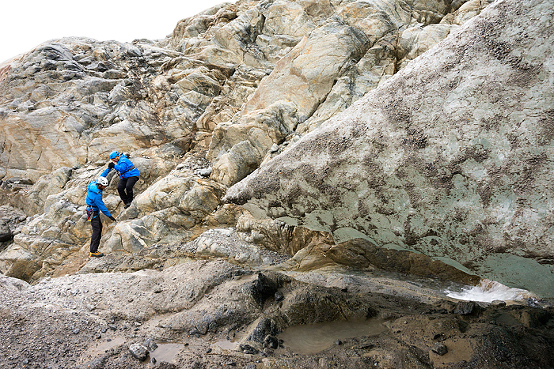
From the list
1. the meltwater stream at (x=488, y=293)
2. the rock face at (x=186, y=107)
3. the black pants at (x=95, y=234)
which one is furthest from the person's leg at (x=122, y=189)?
the meltwater stream at (x=488, y=293)

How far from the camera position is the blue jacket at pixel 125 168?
1025cm

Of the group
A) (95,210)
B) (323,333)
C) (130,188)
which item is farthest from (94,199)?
(323,333)

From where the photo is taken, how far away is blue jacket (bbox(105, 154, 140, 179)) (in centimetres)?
1025

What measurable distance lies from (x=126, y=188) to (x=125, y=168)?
75 centimetres

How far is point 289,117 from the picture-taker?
10.1 meters

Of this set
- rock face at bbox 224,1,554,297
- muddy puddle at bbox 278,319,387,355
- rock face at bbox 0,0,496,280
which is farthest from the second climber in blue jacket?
muddy puddle at bbox 278,319,387,355

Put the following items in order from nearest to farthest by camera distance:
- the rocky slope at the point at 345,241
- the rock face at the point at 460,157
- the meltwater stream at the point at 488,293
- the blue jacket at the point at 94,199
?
the rock face at the point at 460,157 < the rocky slope at the point at 345,241 < the meltwater stream at the point at 488,293 < the blue jacket at the point at 94,199

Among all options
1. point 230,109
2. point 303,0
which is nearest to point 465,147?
point 230,109

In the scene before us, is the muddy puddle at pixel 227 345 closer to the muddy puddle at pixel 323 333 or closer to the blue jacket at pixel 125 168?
the muddy puddle at pixel 323 333

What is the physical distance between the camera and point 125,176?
10.3 meters

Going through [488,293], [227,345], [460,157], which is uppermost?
[460,157]

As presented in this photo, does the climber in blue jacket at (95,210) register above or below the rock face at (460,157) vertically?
below

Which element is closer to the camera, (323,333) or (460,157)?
(460,157)

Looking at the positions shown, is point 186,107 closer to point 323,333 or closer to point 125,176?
point 125,176
